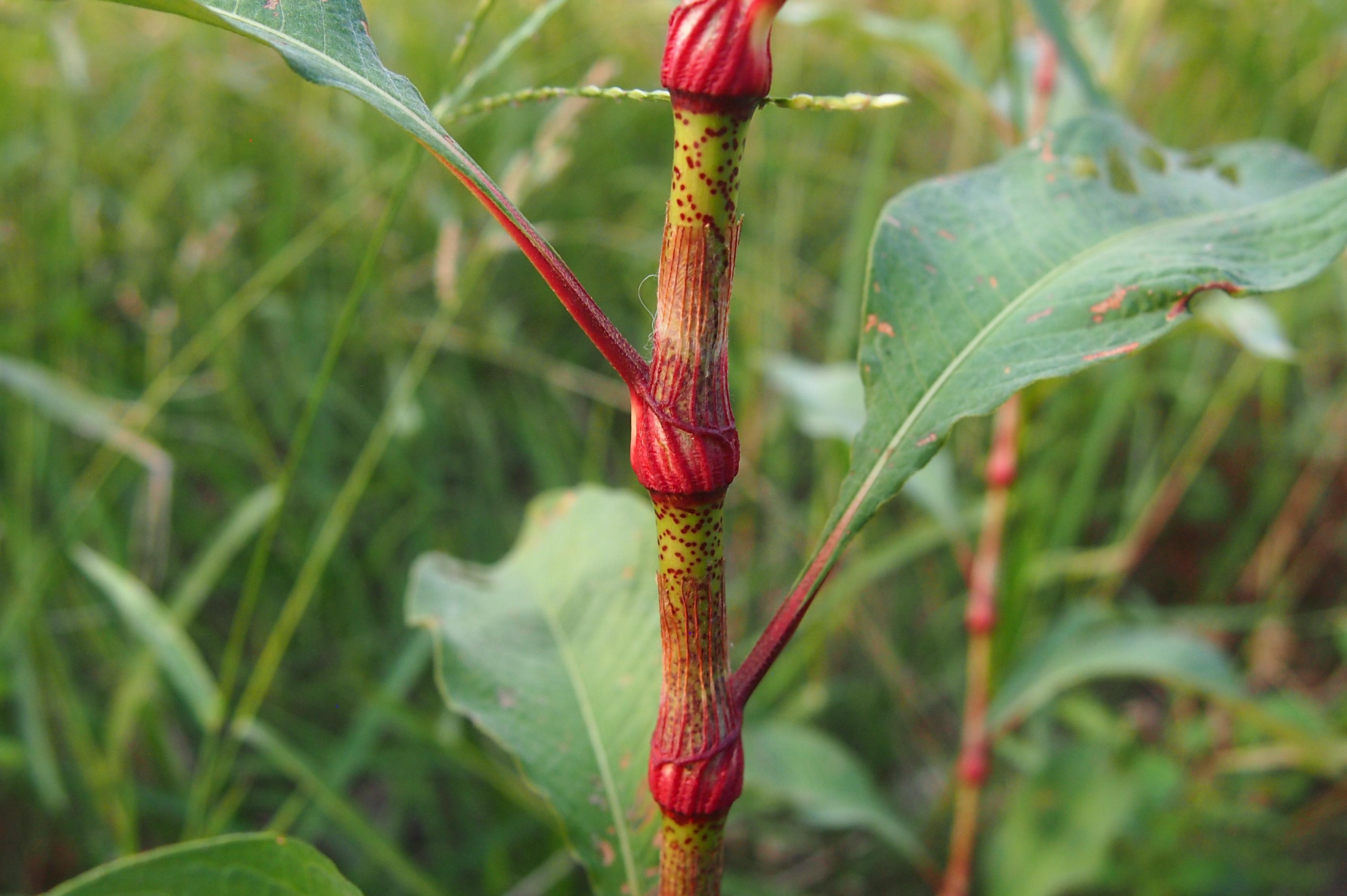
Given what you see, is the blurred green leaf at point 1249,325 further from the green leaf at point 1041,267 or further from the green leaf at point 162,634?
the green leaf at point 162,634

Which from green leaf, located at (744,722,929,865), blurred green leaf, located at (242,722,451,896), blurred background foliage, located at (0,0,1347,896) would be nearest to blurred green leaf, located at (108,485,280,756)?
blurred background foliage, located at (0,0,1347,896)

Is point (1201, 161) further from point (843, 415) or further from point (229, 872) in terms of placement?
point (229, 872)

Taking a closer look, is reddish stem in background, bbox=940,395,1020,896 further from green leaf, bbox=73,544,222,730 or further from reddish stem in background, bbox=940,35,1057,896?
green leaf, bbox=73,544,222,730

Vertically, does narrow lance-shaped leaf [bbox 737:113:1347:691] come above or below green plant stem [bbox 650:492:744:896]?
above

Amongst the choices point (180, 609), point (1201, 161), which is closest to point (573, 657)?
point (1201, 161)

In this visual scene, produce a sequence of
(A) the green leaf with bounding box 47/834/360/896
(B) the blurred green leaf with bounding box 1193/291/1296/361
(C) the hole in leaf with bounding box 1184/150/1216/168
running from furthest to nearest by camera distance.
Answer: (B) the blurred green leaf with bounding box 1193/291/1296/361
(C) the hole in leaf with bounding box 1184/150/1216/168
(A) the green leaf with bounding box 47/834/360/896

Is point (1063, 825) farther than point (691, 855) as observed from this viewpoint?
Yes

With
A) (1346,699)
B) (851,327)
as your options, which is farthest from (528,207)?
(1346,699)
